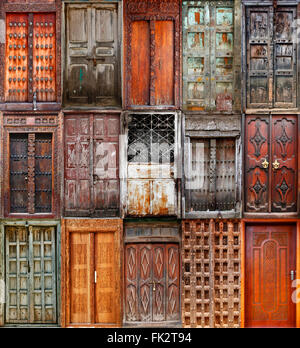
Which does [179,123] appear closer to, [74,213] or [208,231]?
[208,231]

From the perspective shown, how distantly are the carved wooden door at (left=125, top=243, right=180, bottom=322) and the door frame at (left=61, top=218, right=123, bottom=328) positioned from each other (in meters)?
0.13

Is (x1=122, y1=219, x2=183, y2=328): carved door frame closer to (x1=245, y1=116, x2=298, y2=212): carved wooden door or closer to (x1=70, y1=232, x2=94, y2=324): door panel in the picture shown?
(x1=70, y1=232, x2=94, y2=324): door panel

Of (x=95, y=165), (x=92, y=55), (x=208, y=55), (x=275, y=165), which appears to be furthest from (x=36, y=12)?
(x=275, y=165)

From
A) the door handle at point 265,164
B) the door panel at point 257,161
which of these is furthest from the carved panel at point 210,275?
the door handle at point 265,164

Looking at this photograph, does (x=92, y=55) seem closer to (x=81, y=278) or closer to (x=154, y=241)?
(x=154, y=241)

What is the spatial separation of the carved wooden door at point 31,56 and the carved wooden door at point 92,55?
0.28 m

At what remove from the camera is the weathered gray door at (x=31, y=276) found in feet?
17.0

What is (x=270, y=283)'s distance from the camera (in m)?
5.25

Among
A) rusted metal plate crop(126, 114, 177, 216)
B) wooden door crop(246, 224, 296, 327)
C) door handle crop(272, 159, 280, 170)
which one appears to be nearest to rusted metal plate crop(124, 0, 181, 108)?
rusted metal plate crop(126, 114, 177, 216)

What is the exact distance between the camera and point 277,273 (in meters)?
5.25

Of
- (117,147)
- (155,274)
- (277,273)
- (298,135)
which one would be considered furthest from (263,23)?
(155,274)

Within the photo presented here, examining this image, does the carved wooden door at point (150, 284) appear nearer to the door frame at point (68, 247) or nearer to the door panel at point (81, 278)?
the door frame at point (68, 247)

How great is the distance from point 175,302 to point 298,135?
3.08 meters

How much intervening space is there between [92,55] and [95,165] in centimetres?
161
